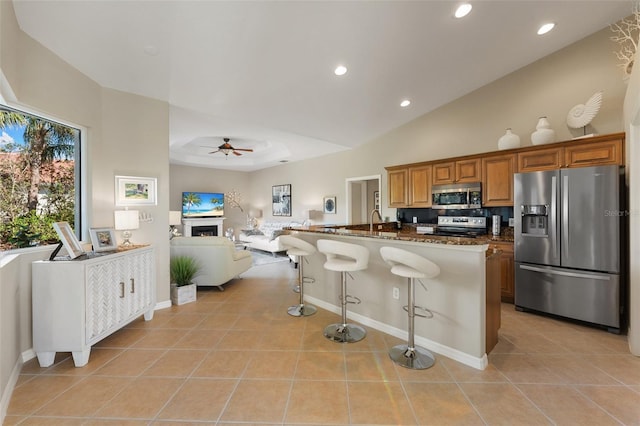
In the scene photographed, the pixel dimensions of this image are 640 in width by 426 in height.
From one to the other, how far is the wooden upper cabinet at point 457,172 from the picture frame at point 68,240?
4.90 metres

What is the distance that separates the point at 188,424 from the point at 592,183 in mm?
4327

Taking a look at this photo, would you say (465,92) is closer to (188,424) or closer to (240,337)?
(240,337)

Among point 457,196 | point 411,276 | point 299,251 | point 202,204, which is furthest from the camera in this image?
point 202,204

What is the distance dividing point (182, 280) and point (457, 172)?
465cm

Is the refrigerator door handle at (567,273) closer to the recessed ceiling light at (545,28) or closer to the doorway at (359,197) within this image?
the recessed ceiling light at (545,28)

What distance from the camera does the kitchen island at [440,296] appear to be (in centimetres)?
225

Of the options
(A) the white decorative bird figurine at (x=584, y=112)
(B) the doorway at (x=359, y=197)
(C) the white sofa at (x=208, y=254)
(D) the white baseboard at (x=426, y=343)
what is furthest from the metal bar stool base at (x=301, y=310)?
(A) the white decorative bird figurine at (x=584, y=112)

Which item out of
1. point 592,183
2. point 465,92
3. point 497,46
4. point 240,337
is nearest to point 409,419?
point 240,337

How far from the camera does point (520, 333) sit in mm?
2818

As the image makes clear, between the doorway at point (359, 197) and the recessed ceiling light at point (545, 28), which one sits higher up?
the recessed ceiling light at point (545, 28)

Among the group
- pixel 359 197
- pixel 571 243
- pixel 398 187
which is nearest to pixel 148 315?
pixel 398 187

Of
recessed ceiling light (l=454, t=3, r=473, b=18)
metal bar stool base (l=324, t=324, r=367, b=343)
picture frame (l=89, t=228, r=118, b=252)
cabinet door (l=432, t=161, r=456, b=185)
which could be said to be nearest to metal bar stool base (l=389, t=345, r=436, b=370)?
metal bar stool base (l=324, t=324, r=367, b=343)

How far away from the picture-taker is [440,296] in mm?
2479

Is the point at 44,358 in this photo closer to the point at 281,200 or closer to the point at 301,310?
the point at 301,310
